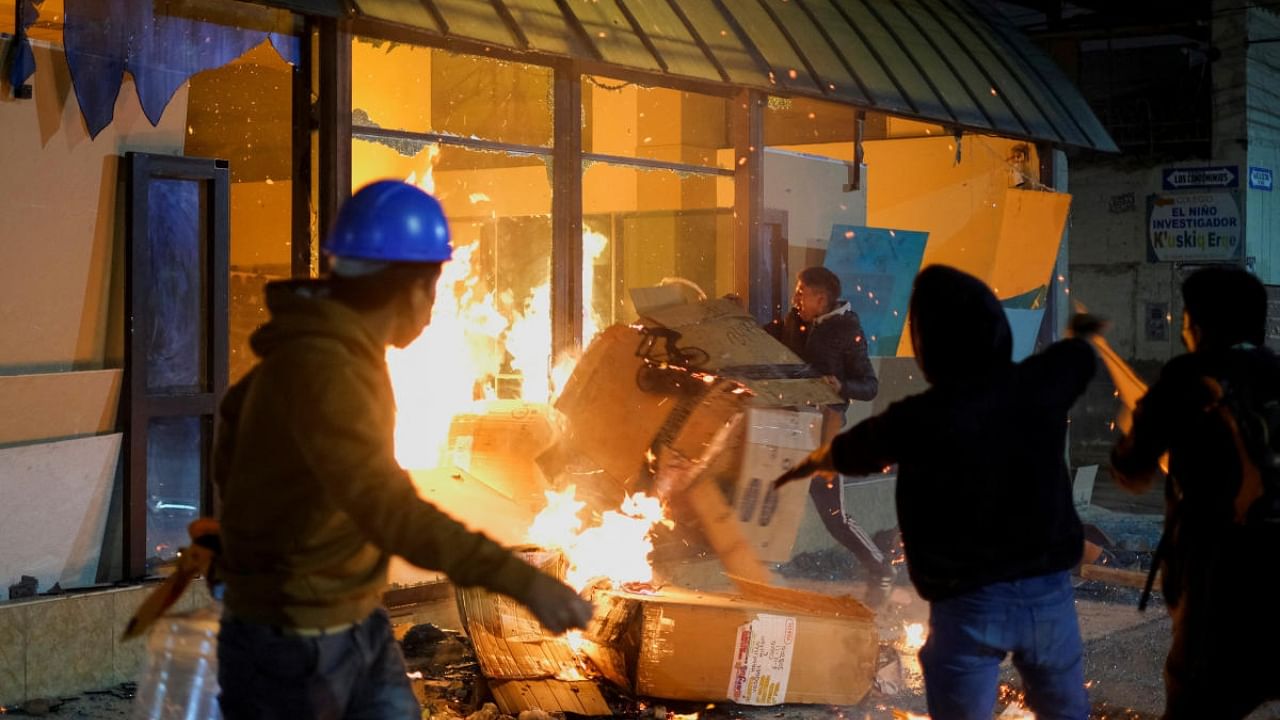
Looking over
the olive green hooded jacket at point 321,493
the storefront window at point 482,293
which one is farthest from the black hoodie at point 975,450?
the storefront window at point 482,293

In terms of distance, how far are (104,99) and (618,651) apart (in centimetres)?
376

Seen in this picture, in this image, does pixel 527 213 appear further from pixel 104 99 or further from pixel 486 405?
pixel 104 99

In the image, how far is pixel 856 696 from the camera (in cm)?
657

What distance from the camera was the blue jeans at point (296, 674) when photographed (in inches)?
123

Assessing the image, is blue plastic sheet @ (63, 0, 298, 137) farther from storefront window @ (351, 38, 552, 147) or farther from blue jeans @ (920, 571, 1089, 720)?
blue jeans @ (920, 571, 1089, 720)

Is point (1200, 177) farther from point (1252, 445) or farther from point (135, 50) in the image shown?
point (135, 50)

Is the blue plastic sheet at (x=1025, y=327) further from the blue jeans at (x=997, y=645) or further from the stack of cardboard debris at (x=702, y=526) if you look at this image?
the blue jeans at (x=997, y=645)

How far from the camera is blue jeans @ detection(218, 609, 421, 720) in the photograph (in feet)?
10.3

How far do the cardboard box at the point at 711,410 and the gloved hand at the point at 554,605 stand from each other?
426 cm

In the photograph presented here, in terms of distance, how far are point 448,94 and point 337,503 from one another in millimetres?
5857

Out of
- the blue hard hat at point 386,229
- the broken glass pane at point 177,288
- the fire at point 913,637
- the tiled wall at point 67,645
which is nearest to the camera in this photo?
the blue hard hat at point 386,229

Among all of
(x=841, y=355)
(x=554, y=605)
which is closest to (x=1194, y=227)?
(x=841, y=355)

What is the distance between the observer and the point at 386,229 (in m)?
3.25

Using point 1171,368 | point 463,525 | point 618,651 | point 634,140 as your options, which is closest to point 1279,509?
point 1171,368
